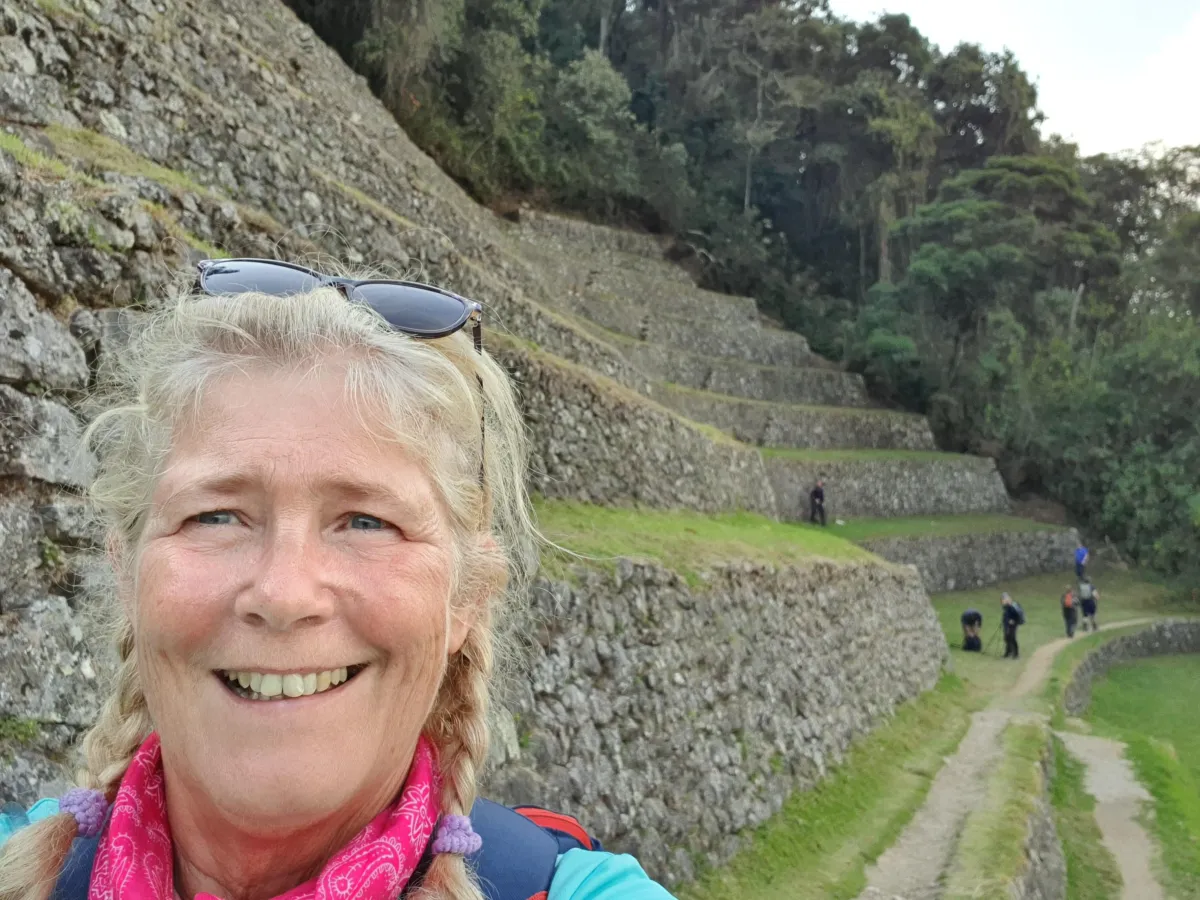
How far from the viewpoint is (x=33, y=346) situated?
356cm

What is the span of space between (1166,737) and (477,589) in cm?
1728

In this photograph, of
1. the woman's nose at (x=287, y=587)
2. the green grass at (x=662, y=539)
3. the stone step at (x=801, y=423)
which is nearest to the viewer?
the woman's nose at (x=287, y=587)

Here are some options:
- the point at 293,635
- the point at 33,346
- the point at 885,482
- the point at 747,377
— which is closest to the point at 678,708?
the point at 33,346

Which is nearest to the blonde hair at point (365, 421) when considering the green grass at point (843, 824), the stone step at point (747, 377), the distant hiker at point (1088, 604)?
the green grass at point (843, 824)

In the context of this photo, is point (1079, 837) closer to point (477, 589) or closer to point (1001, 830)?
point (1001, 830)

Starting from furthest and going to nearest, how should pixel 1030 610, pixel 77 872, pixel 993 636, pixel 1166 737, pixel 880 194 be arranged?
1. pixel 880 194
2. pixel 1030 610
3. pixel 993 636
4. pixel 1166 737
5. pixel 77 872

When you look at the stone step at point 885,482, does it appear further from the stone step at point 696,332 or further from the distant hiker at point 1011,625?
the distant hiker at point 1011,625

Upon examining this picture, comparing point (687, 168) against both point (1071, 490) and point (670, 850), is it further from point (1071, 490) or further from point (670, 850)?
point (670, 850)

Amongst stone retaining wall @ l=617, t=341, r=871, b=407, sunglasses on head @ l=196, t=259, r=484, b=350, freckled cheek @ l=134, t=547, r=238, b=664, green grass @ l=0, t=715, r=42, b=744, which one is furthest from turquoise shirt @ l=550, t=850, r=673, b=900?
stone retaining wall @ l=617, t=341, r=871, b=407

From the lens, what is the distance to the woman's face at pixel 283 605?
1.25 meters

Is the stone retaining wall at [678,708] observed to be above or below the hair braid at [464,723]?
below

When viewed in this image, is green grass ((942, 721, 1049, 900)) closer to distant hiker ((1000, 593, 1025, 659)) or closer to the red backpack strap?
distant hiker ((1000, 593, 1025, 659))

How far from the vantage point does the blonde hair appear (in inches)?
53.6

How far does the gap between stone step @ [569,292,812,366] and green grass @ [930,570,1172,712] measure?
8.74 meters
